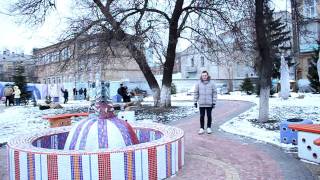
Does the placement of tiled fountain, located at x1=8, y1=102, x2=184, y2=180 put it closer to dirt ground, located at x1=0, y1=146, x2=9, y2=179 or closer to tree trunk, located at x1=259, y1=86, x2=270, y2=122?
dirt ground, located at x1=0, y1=146, x2=9, y2=179

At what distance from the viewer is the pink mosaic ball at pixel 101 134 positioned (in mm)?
6812

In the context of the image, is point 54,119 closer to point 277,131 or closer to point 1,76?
point 277,131

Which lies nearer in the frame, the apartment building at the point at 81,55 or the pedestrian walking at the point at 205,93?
the pedestrian walking at the point at 205,93

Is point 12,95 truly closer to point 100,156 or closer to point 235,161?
point 235,161

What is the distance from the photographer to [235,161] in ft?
25.4

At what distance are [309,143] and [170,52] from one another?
14624 mm

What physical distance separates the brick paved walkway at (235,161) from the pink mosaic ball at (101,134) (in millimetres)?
1134

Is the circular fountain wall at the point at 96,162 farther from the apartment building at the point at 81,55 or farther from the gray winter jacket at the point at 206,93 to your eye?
the apartment building at the point at 81,55

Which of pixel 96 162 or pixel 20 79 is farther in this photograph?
pixel 20 79

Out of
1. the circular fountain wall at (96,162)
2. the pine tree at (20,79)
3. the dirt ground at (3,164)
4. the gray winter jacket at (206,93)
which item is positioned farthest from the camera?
the pine tree at (20,79)

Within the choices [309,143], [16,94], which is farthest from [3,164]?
[16,94]

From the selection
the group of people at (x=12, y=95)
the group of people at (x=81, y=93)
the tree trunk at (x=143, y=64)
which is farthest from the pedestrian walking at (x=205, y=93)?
the group of people at (x=81, y=93)

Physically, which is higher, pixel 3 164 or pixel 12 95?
pixel 12 95

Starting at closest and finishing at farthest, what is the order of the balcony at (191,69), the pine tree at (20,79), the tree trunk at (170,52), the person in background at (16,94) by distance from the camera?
1. the tree trunk at (170,52)
2. the person in background at (16,94)
3. the pine tree at (20,79)
4. the balcony at (191,69)
